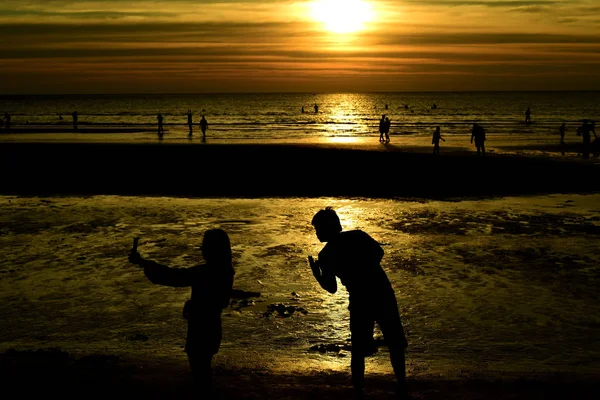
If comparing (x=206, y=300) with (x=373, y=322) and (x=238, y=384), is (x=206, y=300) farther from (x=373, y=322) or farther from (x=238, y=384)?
(x=238, y=384)

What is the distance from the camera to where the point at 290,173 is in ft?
89.5

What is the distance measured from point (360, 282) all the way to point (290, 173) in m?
21.3

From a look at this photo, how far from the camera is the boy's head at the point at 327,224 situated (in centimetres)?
589

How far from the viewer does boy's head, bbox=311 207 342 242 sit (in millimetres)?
5895

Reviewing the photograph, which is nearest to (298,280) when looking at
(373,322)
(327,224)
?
(373,322)

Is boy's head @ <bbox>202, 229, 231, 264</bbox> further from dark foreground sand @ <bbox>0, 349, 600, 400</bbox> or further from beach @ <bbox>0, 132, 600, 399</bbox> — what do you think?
beach @ <bbox>0, 132, 600, 399</bbox>

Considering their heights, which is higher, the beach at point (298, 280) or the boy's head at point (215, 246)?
the boy's head at point (215, 246)

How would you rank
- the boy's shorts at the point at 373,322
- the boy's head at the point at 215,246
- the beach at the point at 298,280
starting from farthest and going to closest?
1. the beach at the point at 298,280
2. the boy's shorts at the point at 373,322
3. the boy's head at the point at 215,246

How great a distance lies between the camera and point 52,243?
14.7 meters

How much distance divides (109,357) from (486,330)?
4.84 m

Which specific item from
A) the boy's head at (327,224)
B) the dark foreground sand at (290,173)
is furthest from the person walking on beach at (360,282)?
the dark foreground sand at (290,173)

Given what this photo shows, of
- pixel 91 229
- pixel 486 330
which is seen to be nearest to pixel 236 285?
pixel 486 330

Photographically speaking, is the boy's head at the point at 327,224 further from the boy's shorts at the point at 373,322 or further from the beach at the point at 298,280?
the beach at the point at 298,280

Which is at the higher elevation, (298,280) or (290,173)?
(290,173)
